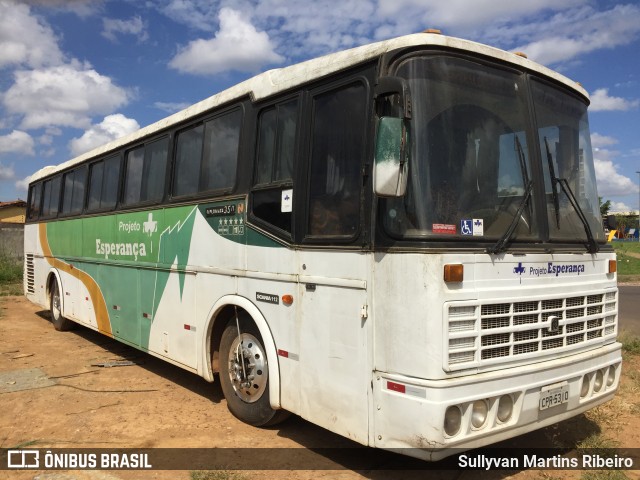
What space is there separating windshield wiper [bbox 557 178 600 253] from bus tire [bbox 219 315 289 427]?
2.94 meters

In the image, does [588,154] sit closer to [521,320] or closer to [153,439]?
[521,320]

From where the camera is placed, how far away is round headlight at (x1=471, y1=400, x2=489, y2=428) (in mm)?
3770

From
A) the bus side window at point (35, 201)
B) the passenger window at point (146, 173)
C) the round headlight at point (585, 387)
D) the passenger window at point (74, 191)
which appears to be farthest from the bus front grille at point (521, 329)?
the bus side window at point (35, 201)

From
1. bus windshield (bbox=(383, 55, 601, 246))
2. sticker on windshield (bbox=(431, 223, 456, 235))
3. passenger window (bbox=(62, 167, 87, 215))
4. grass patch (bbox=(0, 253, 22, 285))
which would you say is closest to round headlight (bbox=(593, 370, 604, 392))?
bus windshield (bbox=(383, 55, 601, 246))

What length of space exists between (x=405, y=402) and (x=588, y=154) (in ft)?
9.63

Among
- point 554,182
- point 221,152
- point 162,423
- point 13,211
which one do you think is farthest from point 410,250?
point 13,211

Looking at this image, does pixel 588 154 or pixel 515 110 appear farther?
pixel 588 154

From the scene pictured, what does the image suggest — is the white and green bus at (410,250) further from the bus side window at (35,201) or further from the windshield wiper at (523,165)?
the bus side window at (35,201)

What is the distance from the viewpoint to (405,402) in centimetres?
369

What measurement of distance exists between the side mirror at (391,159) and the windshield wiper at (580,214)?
1597 millimetres

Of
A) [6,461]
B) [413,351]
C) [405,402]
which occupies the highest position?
[413,351]

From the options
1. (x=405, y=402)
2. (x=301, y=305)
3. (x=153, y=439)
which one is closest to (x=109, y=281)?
(x=153, y=439)

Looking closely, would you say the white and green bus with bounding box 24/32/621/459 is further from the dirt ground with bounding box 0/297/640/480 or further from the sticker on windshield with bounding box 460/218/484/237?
the dirt ground with bounding box 0/297/640/480

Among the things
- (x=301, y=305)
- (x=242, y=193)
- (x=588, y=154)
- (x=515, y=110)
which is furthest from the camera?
(x=242, y=193)
